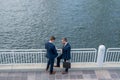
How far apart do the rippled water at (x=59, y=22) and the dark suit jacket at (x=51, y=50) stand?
8.58 m

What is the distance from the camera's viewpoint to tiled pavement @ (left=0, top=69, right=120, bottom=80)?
10.8 metres

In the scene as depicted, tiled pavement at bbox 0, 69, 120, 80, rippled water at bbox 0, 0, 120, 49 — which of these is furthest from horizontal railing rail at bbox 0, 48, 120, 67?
rippled water at bbox 0, 0, 120, 49

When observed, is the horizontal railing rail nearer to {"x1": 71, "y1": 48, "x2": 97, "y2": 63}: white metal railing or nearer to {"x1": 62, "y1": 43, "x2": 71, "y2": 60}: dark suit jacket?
{"x1": 71, "y1": 48, "x2": 97, "y2": 63}: white metal railing

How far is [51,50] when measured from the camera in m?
10.3

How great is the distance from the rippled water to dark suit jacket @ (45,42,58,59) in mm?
8582

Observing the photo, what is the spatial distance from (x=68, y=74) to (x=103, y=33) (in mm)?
10915

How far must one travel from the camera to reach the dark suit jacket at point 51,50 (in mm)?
10164

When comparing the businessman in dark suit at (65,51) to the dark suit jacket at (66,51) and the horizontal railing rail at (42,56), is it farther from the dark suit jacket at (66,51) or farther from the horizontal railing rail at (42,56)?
the horizontal railing rail at (42,56)

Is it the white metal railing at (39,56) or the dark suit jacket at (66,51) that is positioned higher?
the dark suit jacket at (66,51)

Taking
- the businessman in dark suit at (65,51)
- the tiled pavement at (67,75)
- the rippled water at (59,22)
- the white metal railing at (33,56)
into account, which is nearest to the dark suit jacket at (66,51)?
the businessman in dark suit at (65,51)

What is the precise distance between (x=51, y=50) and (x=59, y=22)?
41.8ft

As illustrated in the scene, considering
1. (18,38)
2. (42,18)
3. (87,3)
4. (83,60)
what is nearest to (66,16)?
(42,18)

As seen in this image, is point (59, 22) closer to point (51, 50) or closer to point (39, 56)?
point (39, 56)

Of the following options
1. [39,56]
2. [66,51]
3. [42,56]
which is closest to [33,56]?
[39,56]
